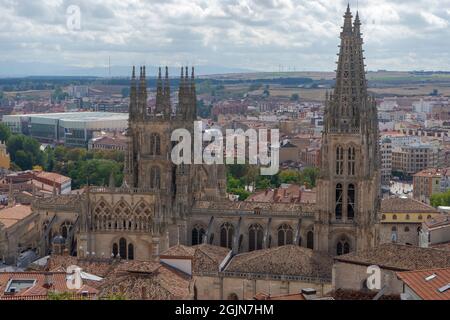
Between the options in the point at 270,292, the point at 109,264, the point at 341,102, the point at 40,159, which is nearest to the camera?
the point at 270,292

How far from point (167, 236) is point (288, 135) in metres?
129

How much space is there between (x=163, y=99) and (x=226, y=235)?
12.5 metres

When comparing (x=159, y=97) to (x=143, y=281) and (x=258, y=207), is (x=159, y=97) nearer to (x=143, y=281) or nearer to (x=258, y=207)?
(x=258, y=207)

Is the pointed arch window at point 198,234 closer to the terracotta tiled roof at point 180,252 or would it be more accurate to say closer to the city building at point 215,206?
the city building at point 215,206

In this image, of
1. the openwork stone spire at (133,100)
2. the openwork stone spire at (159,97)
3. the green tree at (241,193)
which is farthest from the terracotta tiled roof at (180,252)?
the green tree at (241,193)

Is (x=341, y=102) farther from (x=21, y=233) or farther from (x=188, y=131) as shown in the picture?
(x=21, y=233)

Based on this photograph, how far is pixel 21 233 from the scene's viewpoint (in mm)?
71000

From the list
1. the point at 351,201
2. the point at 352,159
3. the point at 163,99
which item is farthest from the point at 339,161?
the point at 163,99

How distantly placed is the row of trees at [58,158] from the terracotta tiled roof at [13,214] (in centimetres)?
4725

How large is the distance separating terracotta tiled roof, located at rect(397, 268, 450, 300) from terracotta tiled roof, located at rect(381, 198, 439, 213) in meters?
47.1

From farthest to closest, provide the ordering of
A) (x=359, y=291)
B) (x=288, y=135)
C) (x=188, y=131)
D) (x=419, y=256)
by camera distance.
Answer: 1. (x=288, y=135)
2. (x=188, y=131)
3. (x=419, y=256)
4. (x=359, y=291)

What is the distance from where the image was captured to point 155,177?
6838cm

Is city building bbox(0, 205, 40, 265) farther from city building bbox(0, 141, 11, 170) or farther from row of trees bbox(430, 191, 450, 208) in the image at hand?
city building bbox(0, 141, 11, 170)
